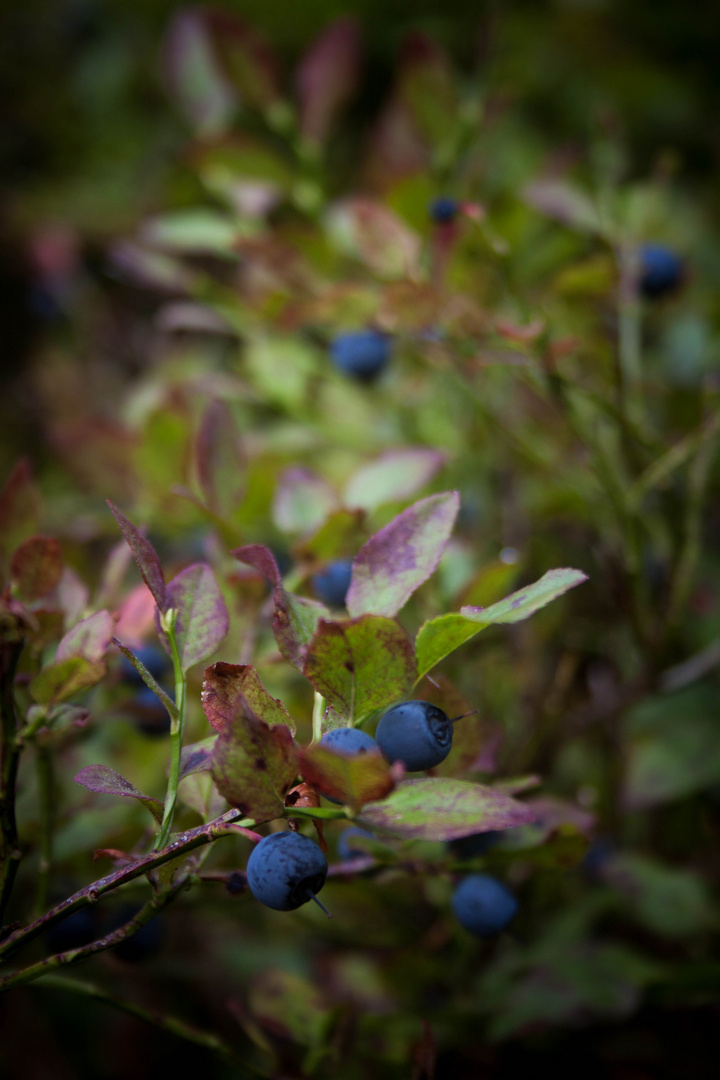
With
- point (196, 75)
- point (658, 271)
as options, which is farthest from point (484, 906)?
point (196, 75)

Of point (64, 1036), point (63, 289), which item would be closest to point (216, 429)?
point (64, 1036)

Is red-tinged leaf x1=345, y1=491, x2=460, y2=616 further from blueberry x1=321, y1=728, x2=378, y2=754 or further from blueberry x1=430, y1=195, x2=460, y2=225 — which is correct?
blueberry x1=430, y1=195, x2=460, y2=225

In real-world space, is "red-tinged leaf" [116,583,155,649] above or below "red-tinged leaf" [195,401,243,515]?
below

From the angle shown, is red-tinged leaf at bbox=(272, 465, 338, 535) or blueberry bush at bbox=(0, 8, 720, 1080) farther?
red-tinged leaf at bbox=(272, 465, 338, 535)

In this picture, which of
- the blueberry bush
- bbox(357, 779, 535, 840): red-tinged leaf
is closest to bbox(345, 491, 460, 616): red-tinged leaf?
the blueberry bush

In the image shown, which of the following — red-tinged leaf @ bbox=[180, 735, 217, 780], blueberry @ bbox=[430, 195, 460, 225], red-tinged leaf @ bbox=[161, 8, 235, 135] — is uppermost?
red-tinged leaf @ bbox=[161, 8, 235, 135]

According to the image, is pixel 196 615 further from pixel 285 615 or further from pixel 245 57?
pixel 245 57

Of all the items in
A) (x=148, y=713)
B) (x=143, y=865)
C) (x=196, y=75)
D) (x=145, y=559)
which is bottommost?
(x=148, y=713)
